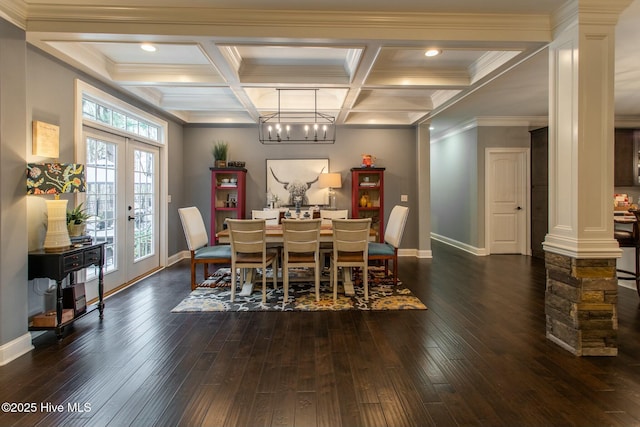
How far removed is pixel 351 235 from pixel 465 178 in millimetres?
4398

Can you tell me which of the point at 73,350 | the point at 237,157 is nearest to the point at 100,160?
the point at 73,350

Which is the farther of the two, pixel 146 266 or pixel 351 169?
pixel 351 169

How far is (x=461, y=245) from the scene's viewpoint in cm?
717

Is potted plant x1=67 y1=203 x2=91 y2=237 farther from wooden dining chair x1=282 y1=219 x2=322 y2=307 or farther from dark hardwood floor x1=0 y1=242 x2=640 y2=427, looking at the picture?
wooden dining chair x1=282 y1=219 x2=322 y2=307

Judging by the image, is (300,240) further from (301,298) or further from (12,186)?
(12,186)

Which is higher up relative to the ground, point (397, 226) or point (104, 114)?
point (104, 114)

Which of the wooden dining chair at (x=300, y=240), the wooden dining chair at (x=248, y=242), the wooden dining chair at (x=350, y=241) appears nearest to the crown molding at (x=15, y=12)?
the wooden dining chair at (x=248, y=242)

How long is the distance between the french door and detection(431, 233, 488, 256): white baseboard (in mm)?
6080

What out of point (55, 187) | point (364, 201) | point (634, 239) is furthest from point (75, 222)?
point (634, 239)

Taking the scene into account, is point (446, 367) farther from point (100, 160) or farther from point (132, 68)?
point (132, 68)

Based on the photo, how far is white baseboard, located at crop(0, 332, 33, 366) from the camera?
2.39m

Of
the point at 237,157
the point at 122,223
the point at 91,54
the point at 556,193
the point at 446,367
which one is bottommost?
the point at 446,367

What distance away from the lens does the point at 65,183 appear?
2781mm

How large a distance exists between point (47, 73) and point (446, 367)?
14.4 feet
